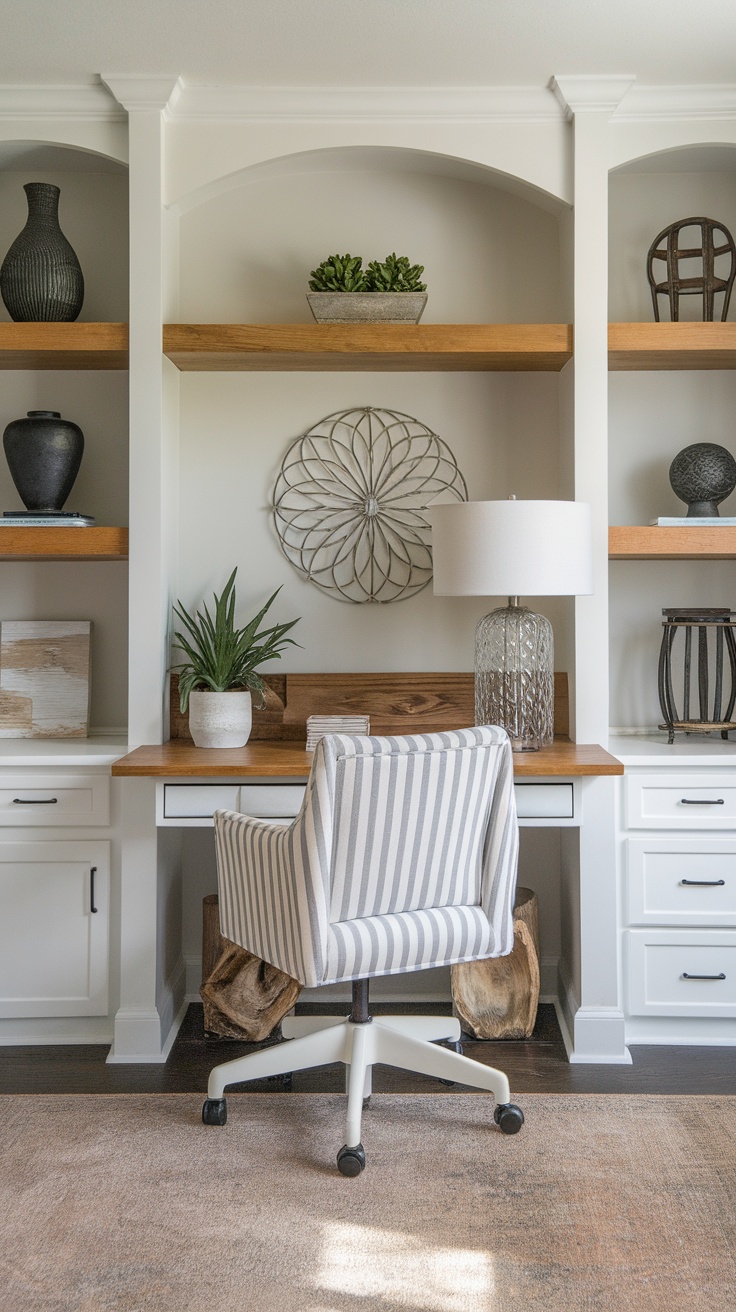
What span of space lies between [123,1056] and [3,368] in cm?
208

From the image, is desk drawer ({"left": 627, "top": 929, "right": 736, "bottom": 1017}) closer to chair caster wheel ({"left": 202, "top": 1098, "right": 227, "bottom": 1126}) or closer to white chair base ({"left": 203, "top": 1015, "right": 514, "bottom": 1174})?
white chair base ({"left": 203, "top": 1015, "right": 514, "bottom": 1174})

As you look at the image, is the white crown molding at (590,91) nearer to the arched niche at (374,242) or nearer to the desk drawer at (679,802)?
the arched niche at (374,242)

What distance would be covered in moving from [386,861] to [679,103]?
2.29 meters

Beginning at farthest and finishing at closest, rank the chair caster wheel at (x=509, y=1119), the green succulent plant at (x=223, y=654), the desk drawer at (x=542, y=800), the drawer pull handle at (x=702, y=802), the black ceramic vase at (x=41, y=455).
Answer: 1. the black ceramic vase at (x=41, y=455)
2. the green succulent plant at (x=223, y=654)
3. the drawer pull handle at (x=702, y=802)
4. the desk drawer at (x=542, y=800)
5. the chair caster wheel at (x=509, y=1119)

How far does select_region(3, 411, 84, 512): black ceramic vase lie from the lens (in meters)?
3.02

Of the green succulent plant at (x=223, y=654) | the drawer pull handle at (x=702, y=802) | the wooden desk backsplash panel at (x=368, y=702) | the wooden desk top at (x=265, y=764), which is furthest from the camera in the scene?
the wooden desk backsplash panel at (x=368, y=702)

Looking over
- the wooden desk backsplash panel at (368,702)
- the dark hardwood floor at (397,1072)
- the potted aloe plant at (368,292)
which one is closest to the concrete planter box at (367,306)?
the potted aloe plant at (368,292)

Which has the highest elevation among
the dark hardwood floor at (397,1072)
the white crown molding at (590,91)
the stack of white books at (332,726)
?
the white crown molding at (590,91)

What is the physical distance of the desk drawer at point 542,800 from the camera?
2670 mm

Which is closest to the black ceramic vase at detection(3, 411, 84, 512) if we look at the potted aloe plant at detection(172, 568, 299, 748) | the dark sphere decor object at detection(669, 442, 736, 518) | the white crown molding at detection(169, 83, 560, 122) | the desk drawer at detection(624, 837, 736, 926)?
the potted aloe plant at detection(172, 568, 299, 748)

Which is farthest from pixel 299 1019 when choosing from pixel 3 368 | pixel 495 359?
pixel 3 368

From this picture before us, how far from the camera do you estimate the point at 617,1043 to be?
275cm

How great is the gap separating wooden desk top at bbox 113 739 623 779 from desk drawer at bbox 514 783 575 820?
0.12ft

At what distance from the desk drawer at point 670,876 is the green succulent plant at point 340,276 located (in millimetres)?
1727
